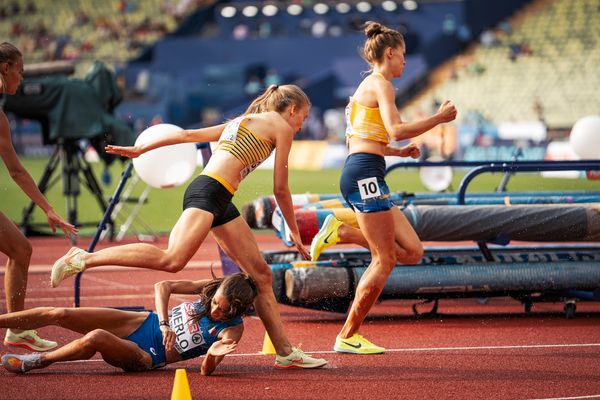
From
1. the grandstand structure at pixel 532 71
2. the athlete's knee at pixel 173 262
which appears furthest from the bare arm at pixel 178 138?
the grandstand structure at pixel 532 71

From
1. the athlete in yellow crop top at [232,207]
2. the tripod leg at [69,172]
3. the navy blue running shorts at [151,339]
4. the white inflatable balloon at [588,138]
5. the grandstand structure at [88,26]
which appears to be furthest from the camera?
the grandstand structure at [88,26]

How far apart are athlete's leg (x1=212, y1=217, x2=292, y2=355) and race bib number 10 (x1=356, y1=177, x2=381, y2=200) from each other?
0.84 meters

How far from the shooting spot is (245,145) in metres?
6.15

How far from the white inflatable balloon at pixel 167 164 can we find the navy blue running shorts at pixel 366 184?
2178 mm

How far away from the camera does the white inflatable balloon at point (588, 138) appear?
1216 centimetres

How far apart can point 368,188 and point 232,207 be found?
0.94 meters

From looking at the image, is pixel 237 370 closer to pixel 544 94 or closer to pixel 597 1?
pixel 544 94

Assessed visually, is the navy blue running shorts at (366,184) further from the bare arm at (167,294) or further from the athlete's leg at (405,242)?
the bare arm at (167,294)

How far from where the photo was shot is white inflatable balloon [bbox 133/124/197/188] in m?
8.46

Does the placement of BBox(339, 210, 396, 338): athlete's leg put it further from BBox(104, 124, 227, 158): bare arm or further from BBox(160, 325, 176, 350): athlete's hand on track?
BBox(160, 325, 176, 350): athlete's hand on track

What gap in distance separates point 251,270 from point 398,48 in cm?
176

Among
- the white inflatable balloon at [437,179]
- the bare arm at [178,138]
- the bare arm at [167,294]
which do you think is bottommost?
the white inflatable balloon at [437,179]

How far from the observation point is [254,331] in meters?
8.01

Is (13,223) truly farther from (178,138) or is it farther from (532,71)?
(532,71)
